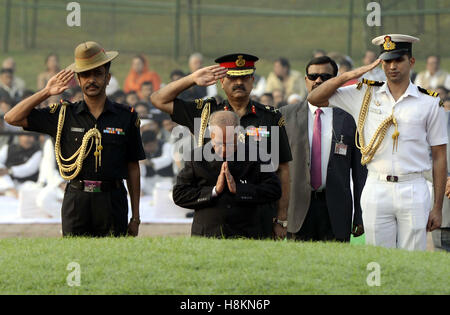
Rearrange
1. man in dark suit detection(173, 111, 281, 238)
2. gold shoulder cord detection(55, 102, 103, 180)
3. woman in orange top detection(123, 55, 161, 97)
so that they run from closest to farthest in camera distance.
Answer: man in dark suit detection(173, 111, 281, 238) < gold shoulder cord detection(55, 102, 103, 180) < woman in orange top detection(123, 55, 161, 97)

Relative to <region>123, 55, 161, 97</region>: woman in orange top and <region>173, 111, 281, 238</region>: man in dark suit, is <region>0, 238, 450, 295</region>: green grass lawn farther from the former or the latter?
<region>123, 55, 161, 97</region>: woman in orange top

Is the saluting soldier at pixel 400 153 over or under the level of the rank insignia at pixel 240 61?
under

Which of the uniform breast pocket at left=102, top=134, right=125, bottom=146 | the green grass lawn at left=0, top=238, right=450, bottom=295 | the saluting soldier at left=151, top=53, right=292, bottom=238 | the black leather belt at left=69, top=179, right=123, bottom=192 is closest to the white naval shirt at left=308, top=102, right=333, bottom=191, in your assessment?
the saluting soldier at left=151, top=53, right=292, bottom=238

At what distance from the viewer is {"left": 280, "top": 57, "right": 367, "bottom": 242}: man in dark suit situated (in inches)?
300

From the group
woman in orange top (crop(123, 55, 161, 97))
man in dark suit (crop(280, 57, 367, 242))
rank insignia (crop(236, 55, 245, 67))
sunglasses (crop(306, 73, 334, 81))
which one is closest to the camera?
rank insignia (crop(236, 55, 245, 67))

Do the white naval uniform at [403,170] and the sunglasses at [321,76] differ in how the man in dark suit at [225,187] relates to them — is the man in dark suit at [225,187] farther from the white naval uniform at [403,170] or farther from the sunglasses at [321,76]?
the sunglasses at [321,76]

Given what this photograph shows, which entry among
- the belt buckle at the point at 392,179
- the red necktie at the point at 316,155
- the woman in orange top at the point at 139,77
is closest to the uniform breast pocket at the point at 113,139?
the red necktie at the point at 316,155

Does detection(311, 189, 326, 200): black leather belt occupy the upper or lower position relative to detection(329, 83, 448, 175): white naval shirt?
lower

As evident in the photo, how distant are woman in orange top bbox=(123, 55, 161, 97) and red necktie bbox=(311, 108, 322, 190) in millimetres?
7667

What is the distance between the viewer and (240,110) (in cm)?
727

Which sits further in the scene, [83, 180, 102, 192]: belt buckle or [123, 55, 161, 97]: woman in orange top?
[123, 55, 161, 97]: woman in orange top

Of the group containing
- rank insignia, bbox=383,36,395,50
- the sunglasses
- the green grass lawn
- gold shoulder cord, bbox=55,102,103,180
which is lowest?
the green grass lawn

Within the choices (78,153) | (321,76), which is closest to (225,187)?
(78,153)

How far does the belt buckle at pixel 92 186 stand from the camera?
274 inches
